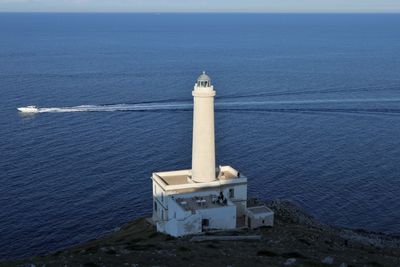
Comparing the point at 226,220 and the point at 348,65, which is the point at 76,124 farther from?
→ the point at 348,65

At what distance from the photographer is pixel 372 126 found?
92.1 meters

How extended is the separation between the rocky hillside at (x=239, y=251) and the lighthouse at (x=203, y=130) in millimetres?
6595

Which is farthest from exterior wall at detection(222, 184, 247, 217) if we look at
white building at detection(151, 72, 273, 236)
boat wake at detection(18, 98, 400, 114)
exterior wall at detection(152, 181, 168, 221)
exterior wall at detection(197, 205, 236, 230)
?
boat wake at detection(18, 98, 400, 114)

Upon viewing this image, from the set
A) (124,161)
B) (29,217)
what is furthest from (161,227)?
(124,161)

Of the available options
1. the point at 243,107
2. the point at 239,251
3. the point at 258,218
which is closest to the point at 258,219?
the point at 258,218

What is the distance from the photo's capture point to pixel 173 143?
273 feet

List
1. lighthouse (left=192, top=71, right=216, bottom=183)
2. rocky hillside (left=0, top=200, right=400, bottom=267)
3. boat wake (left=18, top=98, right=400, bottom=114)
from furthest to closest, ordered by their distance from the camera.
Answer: boat wake (left=18, top=98, right=400, bottom=114)
lighthouse (left=192, top=71, right=216, bottom=183)
rocky hillside (left=0, top=200, right=400, bottom=267)

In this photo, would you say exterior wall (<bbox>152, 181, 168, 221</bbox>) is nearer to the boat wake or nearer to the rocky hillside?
the rocky hillside

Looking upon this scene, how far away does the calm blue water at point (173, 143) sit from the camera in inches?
2356

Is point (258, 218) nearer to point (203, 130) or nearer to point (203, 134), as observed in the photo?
point (203, 134)

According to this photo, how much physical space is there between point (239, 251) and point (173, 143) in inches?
1925

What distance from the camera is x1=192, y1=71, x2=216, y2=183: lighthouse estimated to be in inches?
1762

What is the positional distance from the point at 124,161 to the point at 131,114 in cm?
2676

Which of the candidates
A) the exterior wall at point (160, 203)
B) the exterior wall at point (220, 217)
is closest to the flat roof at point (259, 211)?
the exterior wall at point (220, 217)
